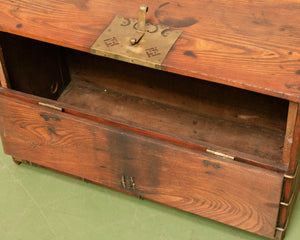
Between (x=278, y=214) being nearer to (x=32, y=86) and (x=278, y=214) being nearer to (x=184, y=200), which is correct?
(x=184, y=200)

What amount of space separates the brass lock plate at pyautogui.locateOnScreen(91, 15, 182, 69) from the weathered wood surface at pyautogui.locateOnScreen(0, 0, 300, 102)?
0.08 feet

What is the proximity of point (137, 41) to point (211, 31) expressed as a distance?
0.24 m

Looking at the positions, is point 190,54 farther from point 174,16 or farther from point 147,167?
point 147,167

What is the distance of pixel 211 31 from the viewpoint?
174cm

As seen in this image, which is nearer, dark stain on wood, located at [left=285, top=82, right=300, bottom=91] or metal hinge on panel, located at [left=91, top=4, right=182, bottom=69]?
dark stain on wood, located at [left=285, top=82, right=300, bottom=91]

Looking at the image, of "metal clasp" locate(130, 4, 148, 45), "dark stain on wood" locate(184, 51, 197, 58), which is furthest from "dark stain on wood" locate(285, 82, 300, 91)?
"metal clasp" locate(130, 4, 148, 45)

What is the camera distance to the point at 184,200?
1980 mm

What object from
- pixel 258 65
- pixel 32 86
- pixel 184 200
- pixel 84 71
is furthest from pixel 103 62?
pixel 258 65

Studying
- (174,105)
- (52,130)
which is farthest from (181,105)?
(52,130)

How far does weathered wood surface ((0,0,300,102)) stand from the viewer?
1.62m

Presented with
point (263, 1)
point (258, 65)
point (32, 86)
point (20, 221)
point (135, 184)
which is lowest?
point (20, 221)

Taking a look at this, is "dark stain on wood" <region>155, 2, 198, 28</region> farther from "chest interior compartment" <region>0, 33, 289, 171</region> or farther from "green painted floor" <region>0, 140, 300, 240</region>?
"green painted floor" <region>0, 140, 300, 240</region>

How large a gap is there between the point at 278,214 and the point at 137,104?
80 centimetres

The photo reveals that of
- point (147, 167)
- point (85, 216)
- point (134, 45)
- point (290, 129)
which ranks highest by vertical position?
point (134, 45)
